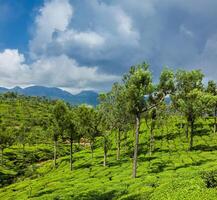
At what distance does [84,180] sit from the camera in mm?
71312

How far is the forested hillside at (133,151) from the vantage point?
1949 inches

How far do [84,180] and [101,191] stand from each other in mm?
18645

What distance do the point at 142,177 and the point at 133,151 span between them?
163 feet

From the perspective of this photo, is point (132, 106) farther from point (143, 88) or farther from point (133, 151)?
point (133, 151)

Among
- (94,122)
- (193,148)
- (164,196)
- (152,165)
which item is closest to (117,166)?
(152,165)

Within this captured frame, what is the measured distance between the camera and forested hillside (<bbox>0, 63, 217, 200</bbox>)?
49.5 meters

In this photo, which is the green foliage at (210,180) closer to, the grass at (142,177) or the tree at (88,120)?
the grass at (142,177)

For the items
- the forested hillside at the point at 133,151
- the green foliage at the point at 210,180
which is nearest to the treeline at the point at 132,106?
the forested hillside at the point at 133,151

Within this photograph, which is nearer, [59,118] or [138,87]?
[138,87]

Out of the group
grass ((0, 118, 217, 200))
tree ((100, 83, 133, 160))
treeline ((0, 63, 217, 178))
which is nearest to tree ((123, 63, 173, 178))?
treeline ((0, 63, 217, 178))

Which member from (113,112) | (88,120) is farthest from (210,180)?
(88,120)

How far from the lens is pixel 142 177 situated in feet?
197

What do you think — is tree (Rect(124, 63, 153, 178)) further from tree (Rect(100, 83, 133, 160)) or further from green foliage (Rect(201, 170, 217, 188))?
green foliage (Rect(201, 170, 217, 188))

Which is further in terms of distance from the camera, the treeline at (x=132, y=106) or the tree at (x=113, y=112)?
the tree at (x=113, y=112)
